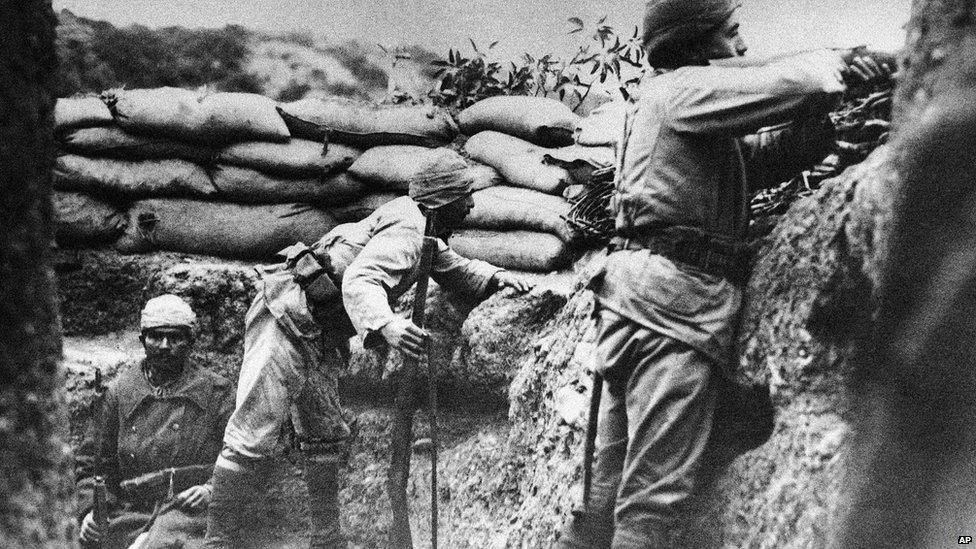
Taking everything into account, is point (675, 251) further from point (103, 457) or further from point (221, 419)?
point (103, 457)

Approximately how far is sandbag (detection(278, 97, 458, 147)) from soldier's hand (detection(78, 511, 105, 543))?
202 cm

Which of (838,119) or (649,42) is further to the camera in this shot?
(649,42)

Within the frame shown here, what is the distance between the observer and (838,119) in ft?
8.25

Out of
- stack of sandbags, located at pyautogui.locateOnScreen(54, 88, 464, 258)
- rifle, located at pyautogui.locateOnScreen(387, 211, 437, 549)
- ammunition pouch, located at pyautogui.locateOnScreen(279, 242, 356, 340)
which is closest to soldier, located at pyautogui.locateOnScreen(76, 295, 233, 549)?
ammunition pouch, located at pyautogui.locateOnScreen(279, 242, 356, 340)

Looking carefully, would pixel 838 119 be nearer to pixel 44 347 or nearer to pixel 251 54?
pixel 44 347

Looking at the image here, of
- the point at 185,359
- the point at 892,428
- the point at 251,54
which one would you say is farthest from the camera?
the point at 251,54

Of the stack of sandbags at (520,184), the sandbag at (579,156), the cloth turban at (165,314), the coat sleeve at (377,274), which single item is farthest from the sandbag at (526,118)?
the cloth turban at (165,314)

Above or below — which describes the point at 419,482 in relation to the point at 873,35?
below

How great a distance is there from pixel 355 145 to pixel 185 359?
1.44 metres

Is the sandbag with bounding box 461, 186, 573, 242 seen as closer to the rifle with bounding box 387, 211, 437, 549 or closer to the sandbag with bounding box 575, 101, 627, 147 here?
the sandbag with bounding box 575, 101, 627, 147

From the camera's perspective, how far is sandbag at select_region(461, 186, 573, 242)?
13.4 ft

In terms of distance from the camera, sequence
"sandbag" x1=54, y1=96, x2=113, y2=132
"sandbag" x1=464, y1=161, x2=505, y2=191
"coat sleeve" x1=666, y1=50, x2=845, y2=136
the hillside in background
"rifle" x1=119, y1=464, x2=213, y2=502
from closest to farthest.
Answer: "coat sleeve" x1=666, y1=50, x2=845, y2=136, "rifle" x1=119, y1=464, x2=213, y2=502, "sandbag" x1=464, y1=161, x2=505, y2=191, "sandbag" x1=54, y1=96, x2=113, y2=132, the hillside in background

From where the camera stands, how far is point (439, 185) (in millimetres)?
Result: 3703

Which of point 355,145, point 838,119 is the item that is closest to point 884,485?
point 838,119
